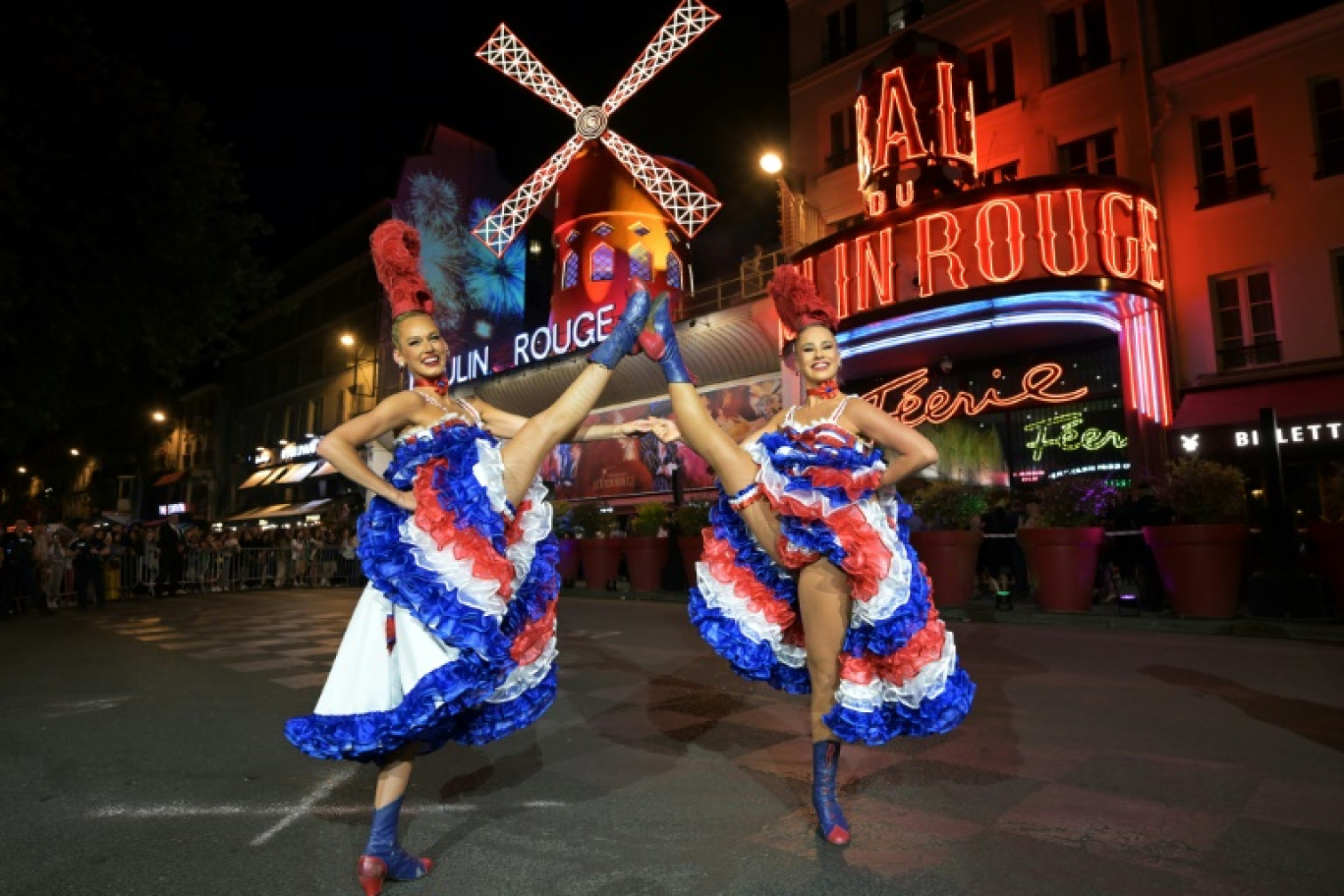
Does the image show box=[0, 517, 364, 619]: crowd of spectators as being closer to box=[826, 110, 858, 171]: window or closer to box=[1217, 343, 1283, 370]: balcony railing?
box=[826, 110, 858, 171]: window

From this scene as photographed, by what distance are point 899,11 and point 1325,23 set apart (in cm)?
836

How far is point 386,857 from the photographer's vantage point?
8.86ft

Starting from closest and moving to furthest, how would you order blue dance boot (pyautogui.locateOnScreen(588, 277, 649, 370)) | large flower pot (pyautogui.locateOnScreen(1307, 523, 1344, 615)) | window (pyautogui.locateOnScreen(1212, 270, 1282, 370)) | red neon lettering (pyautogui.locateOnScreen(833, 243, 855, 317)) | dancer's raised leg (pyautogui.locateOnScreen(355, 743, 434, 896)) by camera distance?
dancer's raised leg (pyautogui.locateOnScreen(355, 743, 434, 896))
blue dance boot (pyautogui.locateOnScreen(588, 277, 649, 370))
large flower pot (pyautogui.locateOnScreen(1307, 523, 1344, 615))
window (pyautogui.locateOnScreen(1212, 270, 1282, 370))
red neon lettering (pyautogui.locateOnScreen(833, 243, 855, 317))

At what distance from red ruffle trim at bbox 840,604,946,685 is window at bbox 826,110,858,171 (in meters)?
17.7

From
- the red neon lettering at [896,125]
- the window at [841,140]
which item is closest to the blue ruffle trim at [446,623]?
the red neon lettering at [896,125]

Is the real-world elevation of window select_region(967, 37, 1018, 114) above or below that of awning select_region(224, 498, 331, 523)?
above

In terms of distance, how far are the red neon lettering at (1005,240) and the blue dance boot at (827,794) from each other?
1245 cm

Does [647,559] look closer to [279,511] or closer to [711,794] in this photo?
[711,794]

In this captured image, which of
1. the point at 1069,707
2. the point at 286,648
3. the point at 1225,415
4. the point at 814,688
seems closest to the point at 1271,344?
the point at 1225,415

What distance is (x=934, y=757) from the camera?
4.07 metres

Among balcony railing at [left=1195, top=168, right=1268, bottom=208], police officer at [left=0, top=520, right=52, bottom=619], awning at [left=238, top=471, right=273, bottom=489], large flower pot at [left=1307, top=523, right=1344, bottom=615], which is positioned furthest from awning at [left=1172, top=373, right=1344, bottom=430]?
awning at [left=238, top=471, right=273, bottom=489]

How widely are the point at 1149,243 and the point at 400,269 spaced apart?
14551mm

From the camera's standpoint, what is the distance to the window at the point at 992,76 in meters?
17.1

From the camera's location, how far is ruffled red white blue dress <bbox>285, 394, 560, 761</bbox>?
267 centimetres
